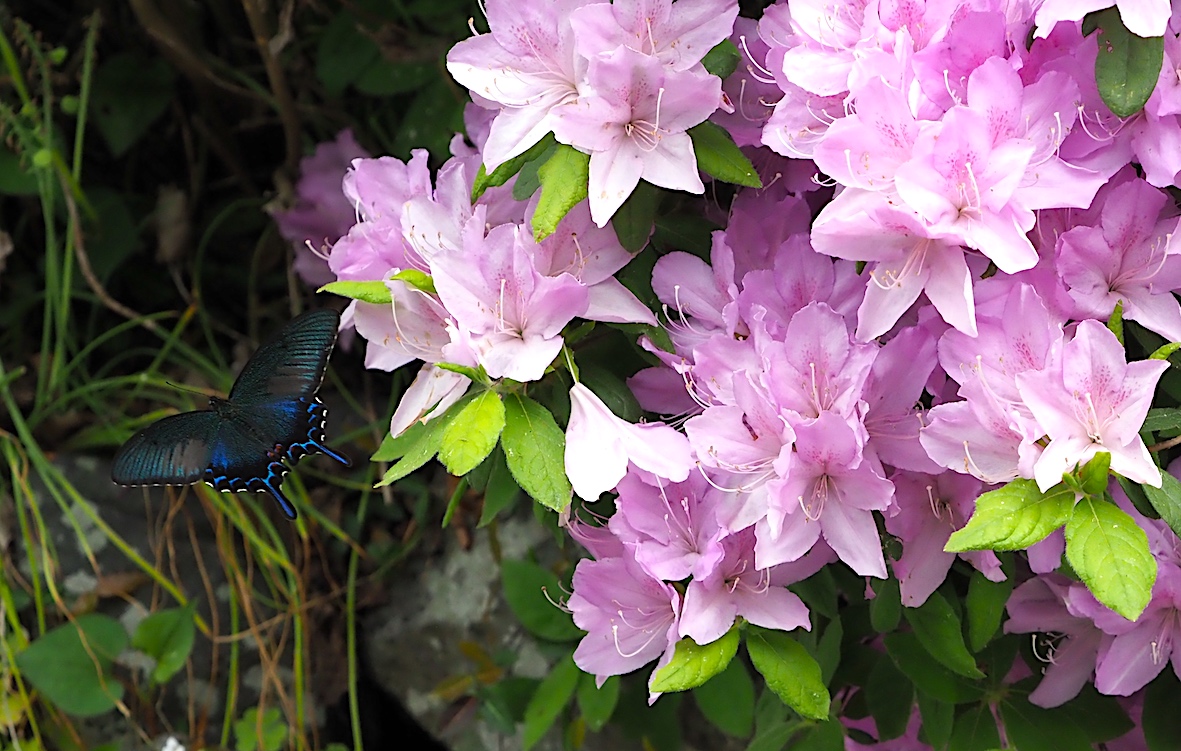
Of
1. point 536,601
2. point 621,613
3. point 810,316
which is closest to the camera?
point 810,316

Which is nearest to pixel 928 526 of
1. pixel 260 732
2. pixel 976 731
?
pixel 976 731

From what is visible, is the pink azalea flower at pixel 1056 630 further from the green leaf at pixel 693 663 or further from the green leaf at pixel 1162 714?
the green leaf at pixel 693 663

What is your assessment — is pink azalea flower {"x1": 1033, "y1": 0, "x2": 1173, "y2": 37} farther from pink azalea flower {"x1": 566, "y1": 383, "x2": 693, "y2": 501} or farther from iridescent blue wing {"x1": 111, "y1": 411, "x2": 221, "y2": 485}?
iridescent blue wing {"x1": 111, "y1": 411, "x2": 221, "y2": 485}

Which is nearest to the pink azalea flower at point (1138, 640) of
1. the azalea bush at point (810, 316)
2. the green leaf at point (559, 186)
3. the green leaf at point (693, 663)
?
the azalea bush at point (810, 316)

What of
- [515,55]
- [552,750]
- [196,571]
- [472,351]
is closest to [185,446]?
[472,351]

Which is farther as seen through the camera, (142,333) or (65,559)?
(142,333)

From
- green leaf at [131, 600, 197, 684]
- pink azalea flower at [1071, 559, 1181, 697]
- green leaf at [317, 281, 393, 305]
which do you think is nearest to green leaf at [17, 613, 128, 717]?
Result: green leaf at [131, 600, 197, 684]

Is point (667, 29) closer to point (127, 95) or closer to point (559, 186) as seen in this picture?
point (559, 186)

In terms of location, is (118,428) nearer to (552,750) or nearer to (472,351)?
(552,750)
